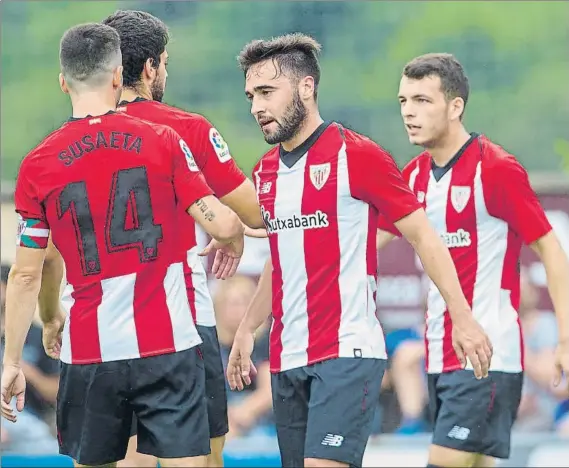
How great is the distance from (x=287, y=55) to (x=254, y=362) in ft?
11.8

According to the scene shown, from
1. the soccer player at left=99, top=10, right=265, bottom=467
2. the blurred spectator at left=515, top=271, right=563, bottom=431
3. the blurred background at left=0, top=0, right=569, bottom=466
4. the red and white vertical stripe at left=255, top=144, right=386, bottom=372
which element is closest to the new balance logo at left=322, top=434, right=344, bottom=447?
the red and white vertical stripe at left=255, top=144, right=386, bottom=372

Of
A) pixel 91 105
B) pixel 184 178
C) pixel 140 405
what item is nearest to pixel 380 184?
pixel 184 178

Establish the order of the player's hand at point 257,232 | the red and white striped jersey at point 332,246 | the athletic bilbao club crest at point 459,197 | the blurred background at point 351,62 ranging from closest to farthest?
the red and white striped jersey at point 332,246 → the player's hand at point 257,232 → the athletic bilbao club crest at point 459,197 → the blurred background at point 351,62

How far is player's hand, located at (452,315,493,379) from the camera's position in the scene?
4629 mm

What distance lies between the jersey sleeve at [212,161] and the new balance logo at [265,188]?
0.28 ft

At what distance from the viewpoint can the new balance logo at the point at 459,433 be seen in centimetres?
546

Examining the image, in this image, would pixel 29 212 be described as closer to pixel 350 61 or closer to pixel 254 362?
pixel 254 362

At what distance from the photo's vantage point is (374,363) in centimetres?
471

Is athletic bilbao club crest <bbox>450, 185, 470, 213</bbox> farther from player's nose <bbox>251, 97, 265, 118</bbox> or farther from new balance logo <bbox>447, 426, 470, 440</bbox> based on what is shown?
player's nose <bbox>251, 97, 265, 118</bbox>

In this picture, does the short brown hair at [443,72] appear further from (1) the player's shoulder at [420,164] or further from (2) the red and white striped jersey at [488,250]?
(2) the red and white striped jersey at [488,250]

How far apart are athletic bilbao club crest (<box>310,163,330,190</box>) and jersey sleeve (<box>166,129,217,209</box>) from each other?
0.53 metres

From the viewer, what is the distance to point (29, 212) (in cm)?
448

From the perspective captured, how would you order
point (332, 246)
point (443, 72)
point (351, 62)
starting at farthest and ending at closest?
1. point (351, 62)
2. point (443, 72)
3. point (332, 246)

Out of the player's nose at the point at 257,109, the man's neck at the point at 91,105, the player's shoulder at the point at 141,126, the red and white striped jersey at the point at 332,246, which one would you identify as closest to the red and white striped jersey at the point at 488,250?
the red and white striped jersey at the point at 332,246
